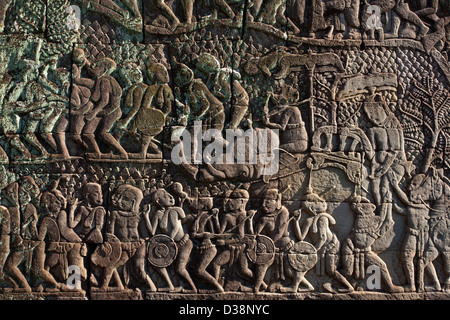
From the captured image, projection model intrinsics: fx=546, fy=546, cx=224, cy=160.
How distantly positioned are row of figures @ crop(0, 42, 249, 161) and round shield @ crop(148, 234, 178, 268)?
3.35 ft

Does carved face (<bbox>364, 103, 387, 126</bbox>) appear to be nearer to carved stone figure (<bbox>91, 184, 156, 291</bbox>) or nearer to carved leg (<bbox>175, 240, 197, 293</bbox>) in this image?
carved leg (<bbox>175, 240, 197, 293</bbox>)

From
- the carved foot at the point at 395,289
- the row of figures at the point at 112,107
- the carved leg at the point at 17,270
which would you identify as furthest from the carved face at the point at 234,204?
the carved leg at the point at 17,270

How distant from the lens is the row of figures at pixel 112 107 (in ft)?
21.3

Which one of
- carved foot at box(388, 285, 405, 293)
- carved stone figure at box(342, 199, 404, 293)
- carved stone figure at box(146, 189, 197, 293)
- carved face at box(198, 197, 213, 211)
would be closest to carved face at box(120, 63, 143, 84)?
carved stone figure at box(146, 189, 197, 293)

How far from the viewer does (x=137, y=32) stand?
21.7 feet

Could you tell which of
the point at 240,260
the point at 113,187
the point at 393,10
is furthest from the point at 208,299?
the point at 393,10

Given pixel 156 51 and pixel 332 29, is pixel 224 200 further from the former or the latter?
pixel 332 29

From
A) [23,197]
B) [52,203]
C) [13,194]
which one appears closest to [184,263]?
[52,203]

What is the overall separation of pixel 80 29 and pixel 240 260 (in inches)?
134

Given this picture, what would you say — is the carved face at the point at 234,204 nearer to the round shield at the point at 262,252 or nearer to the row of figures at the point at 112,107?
the round shield at the point at 262,252

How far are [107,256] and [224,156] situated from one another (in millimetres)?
1794

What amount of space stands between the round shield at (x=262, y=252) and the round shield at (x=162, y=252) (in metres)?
0.88

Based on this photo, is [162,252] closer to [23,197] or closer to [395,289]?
[23,197]

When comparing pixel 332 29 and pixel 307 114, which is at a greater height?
pixel 332 29
